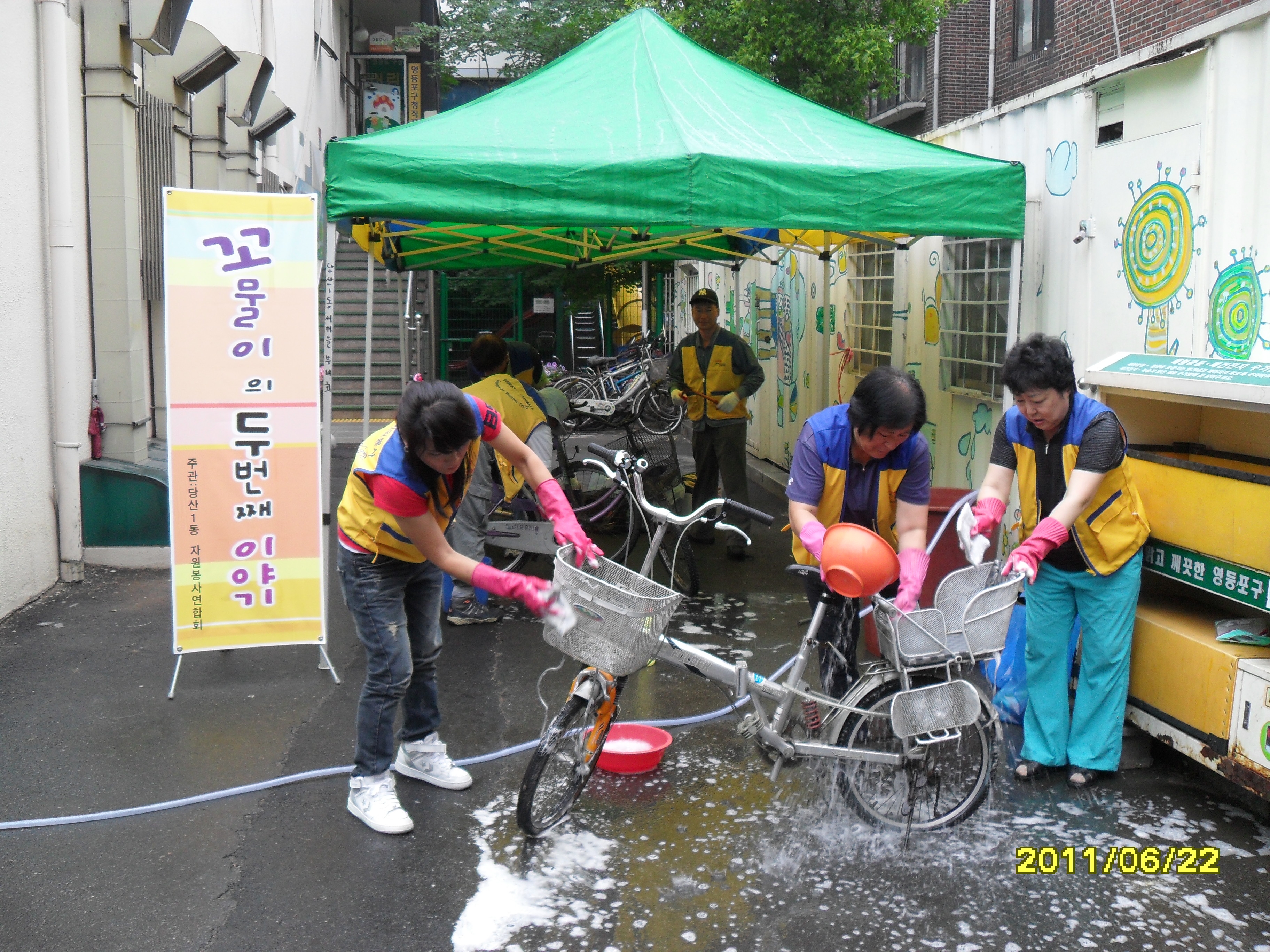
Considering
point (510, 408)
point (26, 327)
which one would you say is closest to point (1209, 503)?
point (510, 408)

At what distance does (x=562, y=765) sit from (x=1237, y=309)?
351 cm

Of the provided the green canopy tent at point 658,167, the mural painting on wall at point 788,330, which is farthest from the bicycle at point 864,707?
the mural painting on wall at point 788,330

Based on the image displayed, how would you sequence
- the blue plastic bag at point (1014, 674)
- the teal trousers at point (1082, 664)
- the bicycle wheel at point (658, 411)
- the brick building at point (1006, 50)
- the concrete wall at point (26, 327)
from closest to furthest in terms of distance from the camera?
the teal trousers at point (1082, 664), the blue plastic bag at point (1014, 674), the concrete wall at point (26, 327), the brick building at point (1006, 50), the bicycle wheel at point (658, 411)

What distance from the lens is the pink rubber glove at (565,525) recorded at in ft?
11.4

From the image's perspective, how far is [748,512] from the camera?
372 centimetres

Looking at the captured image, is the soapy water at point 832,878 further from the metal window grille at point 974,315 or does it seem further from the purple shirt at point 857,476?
the metal window grille at point 974,315

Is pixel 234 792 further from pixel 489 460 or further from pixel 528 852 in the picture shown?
pixel 489 460

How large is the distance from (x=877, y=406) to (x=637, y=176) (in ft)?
8.37

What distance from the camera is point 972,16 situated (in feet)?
66.6

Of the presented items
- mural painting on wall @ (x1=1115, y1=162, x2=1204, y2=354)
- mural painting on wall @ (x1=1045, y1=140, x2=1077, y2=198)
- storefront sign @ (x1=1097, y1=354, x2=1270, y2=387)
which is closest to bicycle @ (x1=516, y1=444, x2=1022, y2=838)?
storefront sign @ (x1=1097, y1=354, x2=1270, y2=387)

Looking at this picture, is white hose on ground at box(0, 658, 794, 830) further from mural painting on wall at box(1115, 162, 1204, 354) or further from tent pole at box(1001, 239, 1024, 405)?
tent pole at box(1001, 239, 1024, 405)

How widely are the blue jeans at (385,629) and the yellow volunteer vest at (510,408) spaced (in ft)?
6.96

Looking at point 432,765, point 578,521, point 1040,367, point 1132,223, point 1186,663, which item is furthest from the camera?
point 578,521

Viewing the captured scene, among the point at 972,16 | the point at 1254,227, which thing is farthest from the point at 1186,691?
the point at 972,16
